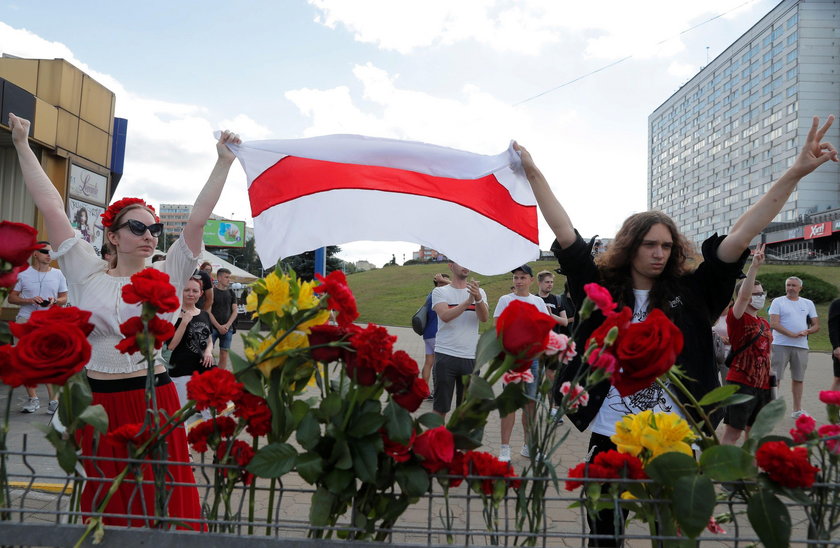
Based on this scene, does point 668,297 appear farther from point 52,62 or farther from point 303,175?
point 52,62

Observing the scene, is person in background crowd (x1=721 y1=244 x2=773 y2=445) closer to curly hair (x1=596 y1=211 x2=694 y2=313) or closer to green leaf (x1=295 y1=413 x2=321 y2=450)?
curly hair (x1=596 y1=211 x2=694 y2=313)

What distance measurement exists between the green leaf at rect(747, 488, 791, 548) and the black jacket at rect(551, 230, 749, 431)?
113 centimetres

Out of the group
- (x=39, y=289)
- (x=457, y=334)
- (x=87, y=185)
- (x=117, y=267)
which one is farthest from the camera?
(x=87, y=185)

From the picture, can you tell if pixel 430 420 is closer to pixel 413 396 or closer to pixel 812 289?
pixel 413 396

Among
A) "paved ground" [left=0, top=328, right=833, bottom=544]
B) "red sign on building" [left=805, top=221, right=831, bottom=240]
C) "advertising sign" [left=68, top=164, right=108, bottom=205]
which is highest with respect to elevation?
"red sign on building" [left=805, top=221, right=831, bottom=240]

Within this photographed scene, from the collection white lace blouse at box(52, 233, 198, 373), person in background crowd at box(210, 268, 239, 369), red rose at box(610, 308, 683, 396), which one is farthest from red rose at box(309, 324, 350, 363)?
person in background crowd at box(210, 268, 239, 369)

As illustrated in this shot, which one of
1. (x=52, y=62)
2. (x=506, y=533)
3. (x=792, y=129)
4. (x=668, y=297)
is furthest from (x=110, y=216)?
(x=792, y=129)

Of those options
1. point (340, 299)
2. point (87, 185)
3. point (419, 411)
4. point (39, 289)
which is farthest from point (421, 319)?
point (87, 185)

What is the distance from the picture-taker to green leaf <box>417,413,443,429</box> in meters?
1.22

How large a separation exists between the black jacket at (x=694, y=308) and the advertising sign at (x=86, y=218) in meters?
11.2

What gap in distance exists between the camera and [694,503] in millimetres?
1106

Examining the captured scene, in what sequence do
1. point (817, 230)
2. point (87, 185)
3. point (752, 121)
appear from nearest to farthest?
point (87, 185)
point (817, 230)
point (752, 121)

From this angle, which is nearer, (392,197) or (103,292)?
(103,292)

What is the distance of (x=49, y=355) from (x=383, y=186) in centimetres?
209
